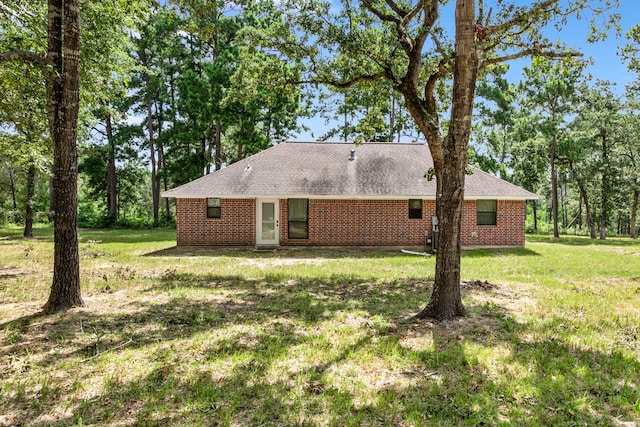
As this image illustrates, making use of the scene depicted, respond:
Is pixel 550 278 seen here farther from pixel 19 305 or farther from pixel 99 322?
pixel 19 305

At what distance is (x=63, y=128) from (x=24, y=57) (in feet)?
3.73

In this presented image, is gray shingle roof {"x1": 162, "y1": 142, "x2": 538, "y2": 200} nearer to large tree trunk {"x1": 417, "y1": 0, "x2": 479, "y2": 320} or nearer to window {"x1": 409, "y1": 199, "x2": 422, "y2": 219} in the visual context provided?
window {"x1": 409, "y1": 199, "x2": 422, "y2": 219}

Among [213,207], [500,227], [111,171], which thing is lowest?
[500,227]

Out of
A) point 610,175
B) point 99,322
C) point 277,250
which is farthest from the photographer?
point 610,175

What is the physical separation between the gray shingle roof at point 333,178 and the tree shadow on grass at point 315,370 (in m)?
10.1

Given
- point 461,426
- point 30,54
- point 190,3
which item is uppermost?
point 190,3

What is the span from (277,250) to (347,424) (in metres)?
12.8

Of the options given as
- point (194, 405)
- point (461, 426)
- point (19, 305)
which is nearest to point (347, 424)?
point (461, 426)

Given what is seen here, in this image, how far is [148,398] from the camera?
3.55 m

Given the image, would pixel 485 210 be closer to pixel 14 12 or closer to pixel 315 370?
pixel 315 370

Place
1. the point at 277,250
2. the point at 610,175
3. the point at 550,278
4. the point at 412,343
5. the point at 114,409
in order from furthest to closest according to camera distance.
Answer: the point at 610,175 < the point at 277,250 < the point at 550,278 < the point at 412,343 < the point at 114,409

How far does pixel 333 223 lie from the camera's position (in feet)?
55.2

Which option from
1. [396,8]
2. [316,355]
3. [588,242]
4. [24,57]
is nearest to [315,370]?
[316,355]

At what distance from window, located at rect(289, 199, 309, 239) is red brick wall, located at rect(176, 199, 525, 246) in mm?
191
